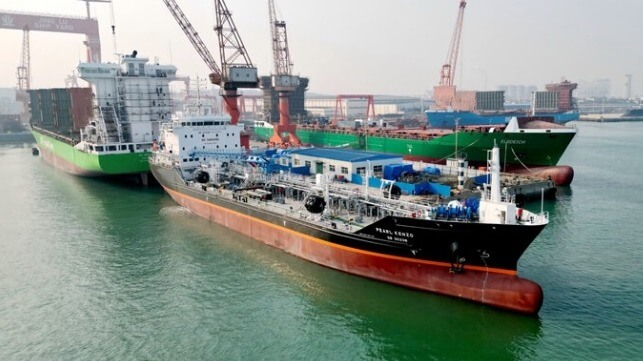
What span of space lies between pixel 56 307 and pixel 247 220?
29.5 feet

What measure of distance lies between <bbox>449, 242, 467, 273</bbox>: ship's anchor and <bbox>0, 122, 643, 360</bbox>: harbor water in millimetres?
1102

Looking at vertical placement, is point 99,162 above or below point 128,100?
below

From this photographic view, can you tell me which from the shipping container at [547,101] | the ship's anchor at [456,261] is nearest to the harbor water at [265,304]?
the ship's anchor at [456,261]

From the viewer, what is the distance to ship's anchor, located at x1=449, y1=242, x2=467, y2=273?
1513 cm

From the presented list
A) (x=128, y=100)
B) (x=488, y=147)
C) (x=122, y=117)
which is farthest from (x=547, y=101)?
(x=122, y=117)

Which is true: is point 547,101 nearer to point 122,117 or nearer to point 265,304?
point 122,117

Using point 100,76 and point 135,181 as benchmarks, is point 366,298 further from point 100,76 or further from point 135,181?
point 100,76

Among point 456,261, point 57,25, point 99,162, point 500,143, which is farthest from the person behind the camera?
point 57,25

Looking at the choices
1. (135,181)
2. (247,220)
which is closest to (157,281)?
(247,220)

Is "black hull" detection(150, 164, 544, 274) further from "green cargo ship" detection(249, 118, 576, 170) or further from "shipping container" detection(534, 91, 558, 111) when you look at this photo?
"shipping container" detection(534, 91, 558, 111)

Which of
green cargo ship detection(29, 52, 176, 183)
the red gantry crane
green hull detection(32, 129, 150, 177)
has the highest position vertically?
the red gantry crane

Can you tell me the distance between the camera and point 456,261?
50.1 feet

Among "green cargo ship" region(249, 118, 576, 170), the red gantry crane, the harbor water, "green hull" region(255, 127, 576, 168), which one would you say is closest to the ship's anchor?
the harbor water

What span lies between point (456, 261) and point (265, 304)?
6.53 meters
